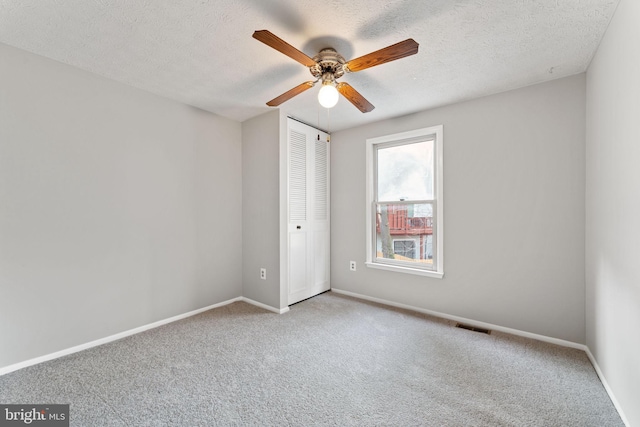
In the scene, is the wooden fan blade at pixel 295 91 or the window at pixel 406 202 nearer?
the wooden fan blade at pixel 295 91

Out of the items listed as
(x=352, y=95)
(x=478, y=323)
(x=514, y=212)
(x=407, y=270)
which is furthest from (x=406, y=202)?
(x=352, y=95)

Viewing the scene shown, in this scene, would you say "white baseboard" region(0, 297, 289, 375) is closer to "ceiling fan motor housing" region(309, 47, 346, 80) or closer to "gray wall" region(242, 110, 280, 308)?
"gray wall" region(242, 110, 280, 308)

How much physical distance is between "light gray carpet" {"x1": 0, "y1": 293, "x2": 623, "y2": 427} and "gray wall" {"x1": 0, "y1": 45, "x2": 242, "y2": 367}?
0.36 metres

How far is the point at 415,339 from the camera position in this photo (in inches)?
99.3

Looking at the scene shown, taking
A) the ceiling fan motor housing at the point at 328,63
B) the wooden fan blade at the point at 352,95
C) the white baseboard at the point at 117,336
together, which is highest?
the ceiling fan motor housing at the point at 328,63

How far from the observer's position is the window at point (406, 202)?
316 centimetres

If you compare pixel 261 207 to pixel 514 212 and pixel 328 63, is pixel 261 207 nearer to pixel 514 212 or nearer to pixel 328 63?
pixel 328 63

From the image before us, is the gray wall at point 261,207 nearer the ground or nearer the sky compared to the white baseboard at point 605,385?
nearer the sky

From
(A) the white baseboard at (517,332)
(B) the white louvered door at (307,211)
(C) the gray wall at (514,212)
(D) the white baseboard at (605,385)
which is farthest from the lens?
(B) the white louvered door at (307,211)

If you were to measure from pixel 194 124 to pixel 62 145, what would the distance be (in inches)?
48.0

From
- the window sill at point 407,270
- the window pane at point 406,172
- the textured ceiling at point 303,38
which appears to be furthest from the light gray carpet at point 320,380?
the textured ceiling at point 303,38

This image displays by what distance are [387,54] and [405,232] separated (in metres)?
2.29

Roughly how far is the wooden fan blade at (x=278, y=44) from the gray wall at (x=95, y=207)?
1865 mm

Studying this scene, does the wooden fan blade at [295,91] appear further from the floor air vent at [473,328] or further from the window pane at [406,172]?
the floor air vent at [473,328]
